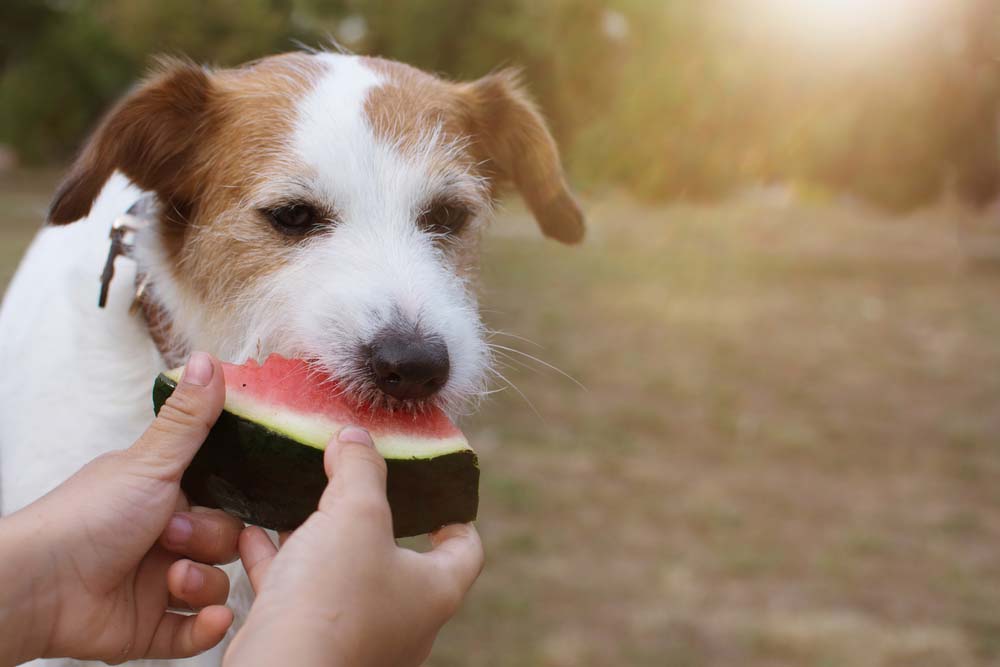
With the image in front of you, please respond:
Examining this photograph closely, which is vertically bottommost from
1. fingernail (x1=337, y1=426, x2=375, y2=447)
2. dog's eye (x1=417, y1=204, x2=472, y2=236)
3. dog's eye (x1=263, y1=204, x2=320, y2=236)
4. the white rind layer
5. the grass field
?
the grass field

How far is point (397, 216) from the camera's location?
9.06 ft

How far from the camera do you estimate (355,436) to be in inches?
79.9

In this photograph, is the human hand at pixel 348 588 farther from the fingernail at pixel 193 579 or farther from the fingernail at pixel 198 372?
the fingernail at pixel 198 372

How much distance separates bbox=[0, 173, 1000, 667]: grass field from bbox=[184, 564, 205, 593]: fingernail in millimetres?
1726

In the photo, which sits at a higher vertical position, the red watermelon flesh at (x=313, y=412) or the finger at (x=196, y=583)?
the red watermelon flesh at (x=313, y=412)

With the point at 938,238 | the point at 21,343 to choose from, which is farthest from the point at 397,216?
Answer: the point at 938,238

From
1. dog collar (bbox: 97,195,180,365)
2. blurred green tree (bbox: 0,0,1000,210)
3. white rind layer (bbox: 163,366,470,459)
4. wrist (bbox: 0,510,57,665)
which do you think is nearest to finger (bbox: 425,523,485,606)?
white rind layer (bbox: 163,366,470,459)

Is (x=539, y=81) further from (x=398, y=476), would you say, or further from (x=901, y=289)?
(x=398, y=476)

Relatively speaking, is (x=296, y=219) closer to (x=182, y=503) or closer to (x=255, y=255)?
(x=255, y=255)

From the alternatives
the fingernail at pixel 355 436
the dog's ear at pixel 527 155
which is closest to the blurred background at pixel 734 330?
the dog's ear at pixel 527 155

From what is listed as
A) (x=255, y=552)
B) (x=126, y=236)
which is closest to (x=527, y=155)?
(x=126, y=236)

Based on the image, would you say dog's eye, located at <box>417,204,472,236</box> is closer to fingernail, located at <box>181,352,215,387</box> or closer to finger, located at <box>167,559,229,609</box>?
fingernail, located at <box>181,352,215,387</box>

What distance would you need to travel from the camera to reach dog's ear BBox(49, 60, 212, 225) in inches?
112

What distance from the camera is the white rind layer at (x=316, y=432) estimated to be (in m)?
2.16
